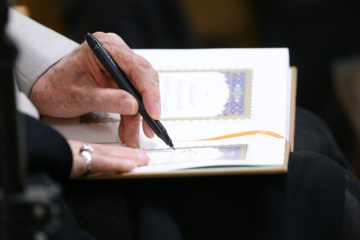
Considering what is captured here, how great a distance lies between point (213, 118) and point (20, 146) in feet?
1.33

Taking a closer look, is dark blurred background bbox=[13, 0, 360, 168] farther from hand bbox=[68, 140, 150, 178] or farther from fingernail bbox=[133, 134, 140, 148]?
hand bbox=[68, 140, 150, 178]

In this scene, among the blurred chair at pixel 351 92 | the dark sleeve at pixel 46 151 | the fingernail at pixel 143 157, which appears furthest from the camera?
the blurred chair at pixel 351 92

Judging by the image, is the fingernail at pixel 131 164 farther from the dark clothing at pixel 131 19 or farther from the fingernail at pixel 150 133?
the dark clothing at pixel 131 19

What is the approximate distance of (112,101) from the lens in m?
0.67

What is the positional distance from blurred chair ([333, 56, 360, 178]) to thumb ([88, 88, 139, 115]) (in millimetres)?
657

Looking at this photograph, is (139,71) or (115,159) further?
(139,71)

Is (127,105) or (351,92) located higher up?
(127,105)

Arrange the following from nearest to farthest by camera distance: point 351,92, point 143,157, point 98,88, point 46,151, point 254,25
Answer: point 46,151 < point 143,157 < point 98,88 < point 351,92 < point 254,25

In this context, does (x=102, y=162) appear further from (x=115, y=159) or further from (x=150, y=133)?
(x=150, y=133)

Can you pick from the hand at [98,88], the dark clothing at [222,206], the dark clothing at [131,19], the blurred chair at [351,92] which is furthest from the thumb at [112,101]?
the blurred chair at [351,92]

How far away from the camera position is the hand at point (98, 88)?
0.66 metres

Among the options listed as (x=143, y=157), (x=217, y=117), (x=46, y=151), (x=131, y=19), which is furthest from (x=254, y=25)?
(x=46, y=151)

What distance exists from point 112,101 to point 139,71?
1.9 inches

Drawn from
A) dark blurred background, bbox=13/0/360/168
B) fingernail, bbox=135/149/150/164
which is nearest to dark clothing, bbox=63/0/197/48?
dark blurred background, bbox=13/0/360/168
